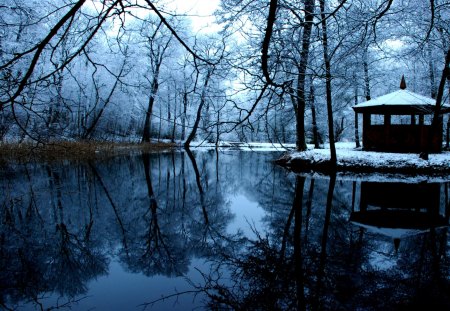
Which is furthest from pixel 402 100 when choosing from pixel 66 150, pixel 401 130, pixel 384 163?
pixel 66 150

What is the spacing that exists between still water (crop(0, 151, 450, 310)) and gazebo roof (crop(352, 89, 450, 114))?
954 centimetres

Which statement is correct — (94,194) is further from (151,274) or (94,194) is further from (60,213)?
(151,274)

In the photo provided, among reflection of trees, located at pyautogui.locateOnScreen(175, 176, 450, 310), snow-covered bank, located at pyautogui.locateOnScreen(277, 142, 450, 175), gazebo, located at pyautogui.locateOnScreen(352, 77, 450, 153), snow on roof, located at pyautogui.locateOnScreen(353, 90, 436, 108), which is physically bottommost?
reflection of trees, located at pyautogui.locateOnScreen(175, 176, 450, 310)

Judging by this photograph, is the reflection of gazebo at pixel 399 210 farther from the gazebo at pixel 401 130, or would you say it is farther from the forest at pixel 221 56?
the gazebo at pixel 401 130

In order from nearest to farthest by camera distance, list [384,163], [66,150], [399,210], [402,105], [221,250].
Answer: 1. [221,250]
2. [399,210]
3. [384,163]
4. [402,105]
5. [66,150]

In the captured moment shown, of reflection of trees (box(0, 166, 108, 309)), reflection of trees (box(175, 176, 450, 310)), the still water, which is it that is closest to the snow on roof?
the still water

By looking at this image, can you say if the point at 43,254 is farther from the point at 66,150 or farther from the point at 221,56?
the point at 66,150

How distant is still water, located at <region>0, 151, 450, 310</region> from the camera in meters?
3.18

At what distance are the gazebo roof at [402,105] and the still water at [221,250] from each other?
376 inches

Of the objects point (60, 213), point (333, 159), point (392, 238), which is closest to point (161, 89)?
point (333, 159)

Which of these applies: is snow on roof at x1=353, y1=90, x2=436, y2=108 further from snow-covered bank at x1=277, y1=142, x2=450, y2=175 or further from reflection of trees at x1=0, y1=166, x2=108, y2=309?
reflection of trees at x1=0, y1=166, x2=108, y2=309

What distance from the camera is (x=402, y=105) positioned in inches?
671

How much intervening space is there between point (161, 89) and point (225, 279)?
35.9 meters

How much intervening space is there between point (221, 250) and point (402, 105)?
1599 centimetres
